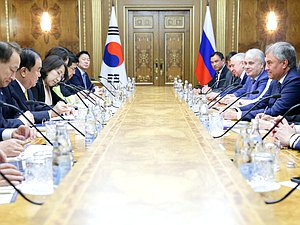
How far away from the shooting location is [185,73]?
9.35 m

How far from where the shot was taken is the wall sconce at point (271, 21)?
8.56m

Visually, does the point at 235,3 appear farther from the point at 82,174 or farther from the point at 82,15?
the point at 82,174

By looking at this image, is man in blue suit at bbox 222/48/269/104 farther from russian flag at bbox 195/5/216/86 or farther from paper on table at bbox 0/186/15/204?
paper on table at bbox 0/186/15/204

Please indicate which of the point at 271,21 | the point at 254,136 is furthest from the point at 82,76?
the point at 254,136

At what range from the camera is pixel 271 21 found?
8562mm

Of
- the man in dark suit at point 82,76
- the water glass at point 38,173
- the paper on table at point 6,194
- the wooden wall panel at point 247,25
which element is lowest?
the paper on table at point 6,194

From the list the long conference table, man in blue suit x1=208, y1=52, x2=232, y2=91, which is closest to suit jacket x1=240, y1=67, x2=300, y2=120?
the long conference table

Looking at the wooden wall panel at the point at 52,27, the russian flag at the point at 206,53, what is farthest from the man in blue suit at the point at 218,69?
the wooden wall panel at the point at 52,27

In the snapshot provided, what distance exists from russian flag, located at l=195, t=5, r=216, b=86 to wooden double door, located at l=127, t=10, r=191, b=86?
2.40ft

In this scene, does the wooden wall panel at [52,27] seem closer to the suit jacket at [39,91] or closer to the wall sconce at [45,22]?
the wall sconce at [45,22]

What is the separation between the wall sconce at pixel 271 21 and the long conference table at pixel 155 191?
690 cm

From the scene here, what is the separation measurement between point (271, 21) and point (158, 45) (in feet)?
7.44

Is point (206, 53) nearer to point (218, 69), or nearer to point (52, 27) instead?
point (218, 69)

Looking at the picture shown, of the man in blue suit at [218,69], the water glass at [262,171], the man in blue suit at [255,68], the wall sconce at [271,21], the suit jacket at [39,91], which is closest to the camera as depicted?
the water glass at [262,171]
